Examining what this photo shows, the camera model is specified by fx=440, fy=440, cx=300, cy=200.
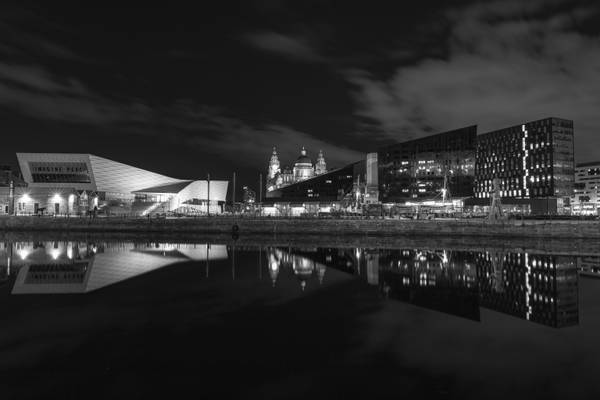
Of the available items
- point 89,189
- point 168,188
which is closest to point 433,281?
point 89,189

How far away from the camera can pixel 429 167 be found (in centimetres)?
10788

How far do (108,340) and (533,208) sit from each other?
106m

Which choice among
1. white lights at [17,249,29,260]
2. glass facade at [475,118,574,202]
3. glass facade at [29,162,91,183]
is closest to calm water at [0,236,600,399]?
white lights at [17,249,29,260]

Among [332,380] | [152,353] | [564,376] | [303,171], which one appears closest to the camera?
[332,380]

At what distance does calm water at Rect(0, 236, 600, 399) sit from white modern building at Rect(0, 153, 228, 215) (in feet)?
212

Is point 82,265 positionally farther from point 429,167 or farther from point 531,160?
point 531,160

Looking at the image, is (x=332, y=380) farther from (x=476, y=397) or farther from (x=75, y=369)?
(x=75, y=369)

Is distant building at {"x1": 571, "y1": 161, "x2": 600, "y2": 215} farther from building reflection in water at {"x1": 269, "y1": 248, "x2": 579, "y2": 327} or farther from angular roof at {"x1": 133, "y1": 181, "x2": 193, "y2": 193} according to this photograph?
building reflection in water at {"x1": 269, "y1": 248, "x2": 579, "y2": 327}

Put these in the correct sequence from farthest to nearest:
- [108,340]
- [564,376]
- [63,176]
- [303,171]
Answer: [303,171]
[63,176]
[108,340]
[564,376]

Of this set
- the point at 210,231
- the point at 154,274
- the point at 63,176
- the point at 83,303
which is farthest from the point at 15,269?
the point at 63,176

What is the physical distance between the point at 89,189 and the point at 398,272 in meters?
77.8

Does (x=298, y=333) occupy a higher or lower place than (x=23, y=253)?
lower

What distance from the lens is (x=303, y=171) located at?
7239 inches

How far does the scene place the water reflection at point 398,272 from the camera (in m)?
16.5
